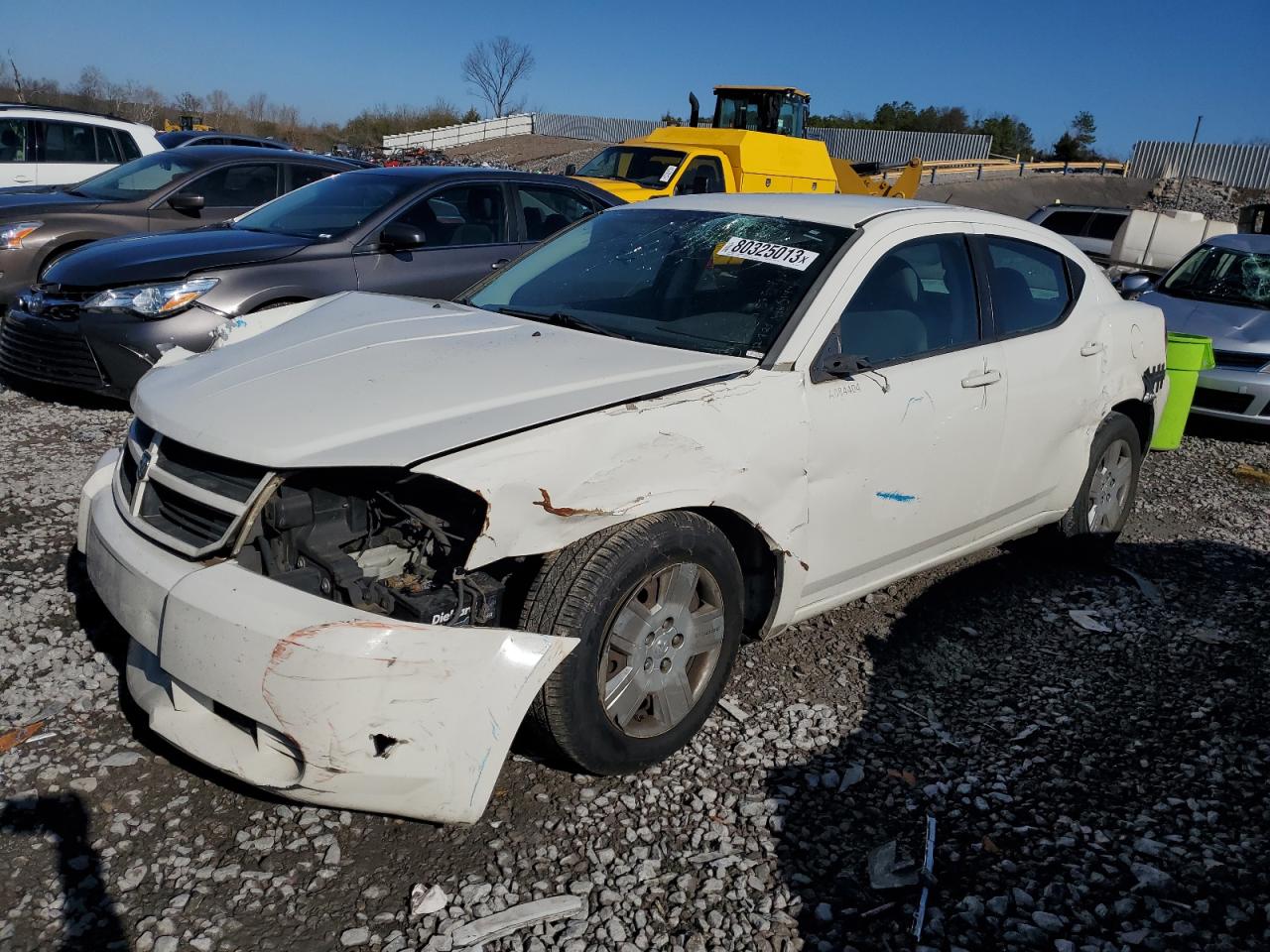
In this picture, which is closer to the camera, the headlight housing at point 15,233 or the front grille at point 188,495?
the front grille at point 188,495

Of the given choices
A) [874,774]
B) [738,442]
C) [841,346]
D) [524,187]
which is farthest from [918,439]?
[524,187]

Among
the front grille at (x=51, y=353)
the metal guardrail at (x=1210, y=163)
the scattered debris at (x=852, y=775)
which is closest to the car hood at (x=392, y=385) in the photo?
the scattered debris at (x=852, y=775)

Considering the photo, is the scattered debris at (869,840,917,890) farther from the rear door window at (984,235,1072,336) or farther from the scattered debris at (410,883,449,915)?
the rear door window at (984,235,1072,336)

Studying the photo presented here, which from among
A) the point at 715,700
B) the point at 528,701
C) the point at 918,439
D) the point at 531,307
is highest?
the point at 531,307

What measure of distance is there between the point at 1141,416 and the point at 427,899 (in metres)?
4.04

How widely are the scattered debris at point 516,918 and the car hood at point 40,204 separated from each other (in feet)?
25.4

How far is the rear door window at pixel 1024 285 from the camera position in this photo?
3934mm

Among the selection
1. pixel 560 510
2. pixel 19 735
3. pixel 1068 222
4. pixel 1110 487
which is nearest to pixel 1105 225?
pixel 1068 222

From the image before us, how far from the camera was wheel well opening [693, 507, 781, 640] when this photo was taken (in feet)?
9.96

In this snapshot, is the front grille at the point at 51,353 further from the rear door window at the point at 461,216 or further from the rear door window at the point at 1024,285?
the rear door window at the point at 1024,285

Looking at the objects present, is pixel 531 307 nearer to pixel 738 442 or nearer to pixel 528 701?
pixel 738 442

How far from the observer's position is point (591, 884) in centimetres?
249

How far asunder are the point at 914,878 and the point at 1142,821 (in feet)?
2.59

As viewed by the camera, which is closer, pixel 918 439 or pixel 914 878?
pixel 914 878
